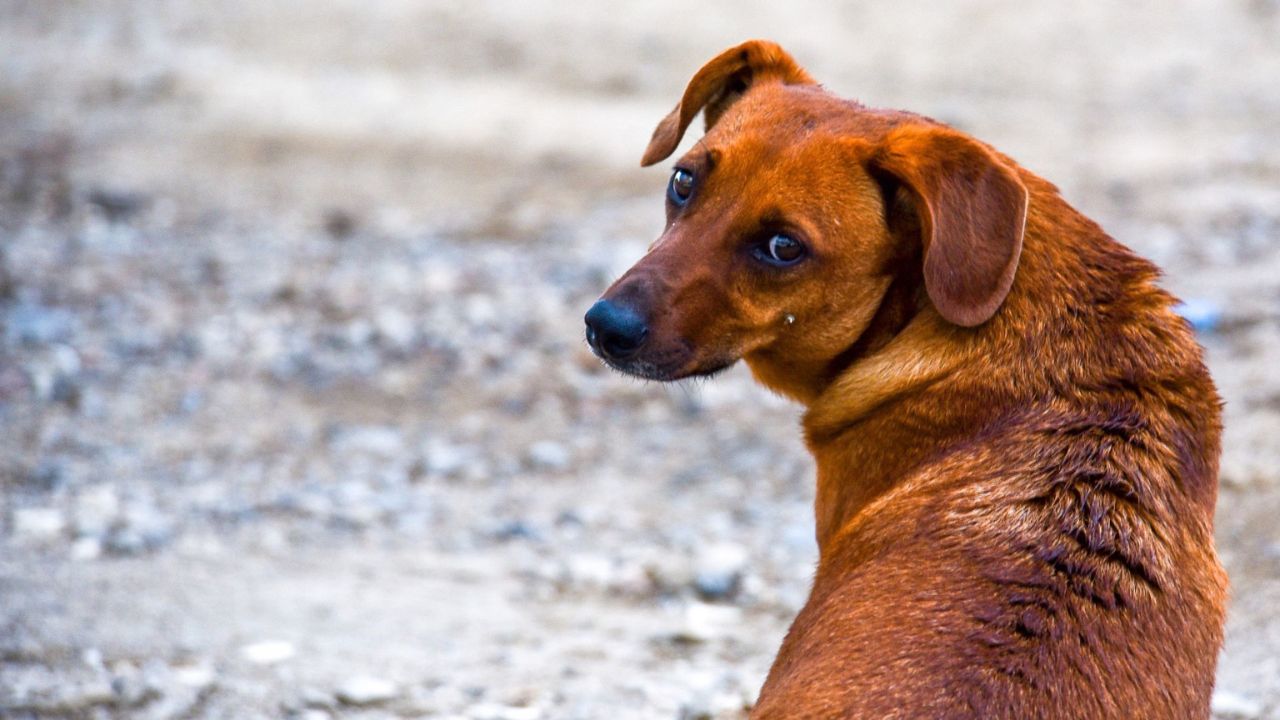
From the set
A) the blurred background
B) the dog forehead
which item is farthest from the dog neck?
the blurred background

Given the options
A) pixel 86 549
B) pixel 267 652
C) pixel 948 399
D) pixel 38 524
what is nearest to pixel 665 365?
pixel 948 399

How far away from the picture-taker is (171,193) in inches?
389

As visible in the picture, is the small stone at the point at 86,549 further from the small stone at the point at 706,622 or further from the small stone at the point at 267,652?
the small stone at the point at 706,622

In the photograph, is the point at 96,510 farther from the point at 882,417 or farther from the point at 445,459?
the point at 882,417

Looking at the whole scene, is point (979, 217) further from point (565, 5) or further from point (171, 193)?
point (565, 5)

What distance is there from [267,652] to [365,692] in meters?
0.47

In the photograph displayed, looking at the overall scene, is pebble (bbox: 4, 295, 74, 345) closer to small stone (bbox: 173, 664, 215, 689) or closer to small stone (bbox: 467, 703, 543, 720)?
small stone (bbox: 173, 664, 215, 689)

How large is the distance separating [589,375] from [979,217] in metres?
4.26

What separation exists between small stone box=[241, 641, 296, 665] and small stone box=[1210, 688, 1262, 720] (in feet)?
9.94

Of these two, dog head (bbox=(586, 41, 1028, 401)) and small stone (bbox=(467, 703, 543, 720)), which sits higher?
dog head (bbox=(586, 41, 1028, 401))

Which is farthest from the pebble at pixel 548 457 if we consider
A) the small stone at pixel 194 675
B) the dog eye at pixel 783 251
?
the dog eye at pixel 783 251

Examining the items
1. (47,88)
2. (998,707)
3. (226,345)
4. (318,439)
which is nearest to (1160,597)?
(998,707)

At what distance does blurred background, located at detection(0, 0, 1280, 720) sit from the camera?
4.88 metres

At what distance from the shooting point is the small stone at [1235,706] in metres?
4.37
